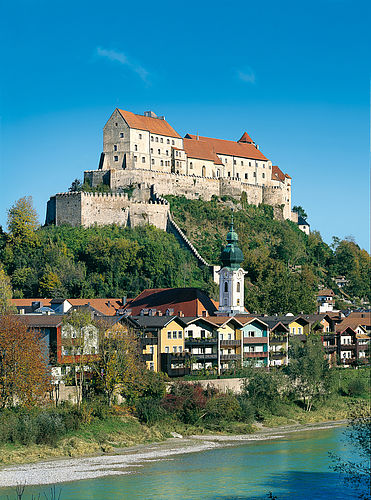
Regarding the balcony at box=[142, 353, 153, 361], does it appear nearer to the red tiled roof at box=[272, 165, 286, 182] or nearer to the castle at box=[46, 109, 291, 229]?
the castle at box=[46, 109, 291, 229]

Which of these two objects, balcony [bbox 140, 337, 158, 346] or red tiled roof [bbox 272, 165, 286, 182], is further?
red tiled roof [bbox 272, 165, 286, 182]

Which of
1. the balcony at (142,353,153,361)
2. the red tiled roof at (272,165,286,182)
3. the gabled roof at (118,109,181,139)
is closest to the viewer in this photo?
the balcony at (142,353,153,361)

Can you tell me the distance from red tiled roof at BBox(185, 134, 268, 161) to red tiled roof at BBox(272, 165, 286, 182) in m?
2.51

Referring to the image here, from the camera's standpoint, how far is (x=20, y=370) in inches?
1822

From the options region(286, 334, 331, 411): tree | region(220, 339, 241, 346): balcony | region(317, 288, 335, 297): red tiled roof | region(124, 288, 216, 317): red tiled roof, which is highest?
region(317, 288, 335, 297): red tiled roof

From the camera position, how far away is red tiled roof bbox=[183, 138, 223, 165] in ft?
354

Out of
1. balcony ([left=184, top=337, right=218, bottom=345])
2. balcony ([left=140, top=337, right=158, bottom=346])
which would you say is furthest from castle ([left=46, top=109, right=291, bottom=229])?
balcony ([left=140, top=337, right=158, bottom=346])

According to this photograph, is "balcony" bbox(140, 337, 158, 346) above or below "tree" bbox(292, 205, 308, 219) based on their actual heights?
below

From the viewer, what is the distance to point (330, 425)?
178 ft

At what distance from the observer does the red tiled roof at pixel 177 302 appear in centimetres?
6606

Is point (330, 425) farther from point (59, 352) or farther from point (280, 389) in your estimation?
point (59, 352)

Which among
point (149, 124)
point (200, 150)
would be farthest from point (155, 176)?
point (200, 150)

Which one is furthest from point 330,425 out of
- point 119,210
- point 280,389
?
point 119,210

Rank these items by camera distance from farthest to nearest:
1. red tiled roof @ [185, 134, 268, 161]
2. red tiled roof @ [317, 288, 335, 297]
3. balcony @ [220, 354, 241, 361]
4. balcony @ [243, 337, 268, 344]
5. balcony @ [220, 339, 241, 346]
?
red tiled roof @ [185, 134, 268, 161] → red tiled roof @ [317, 288, 335, 297] → balcony @ [243, 337, 268, 344] → balcony @ [220, 339, 241, 346] → balcony @ [220, 354, 241, 361]
